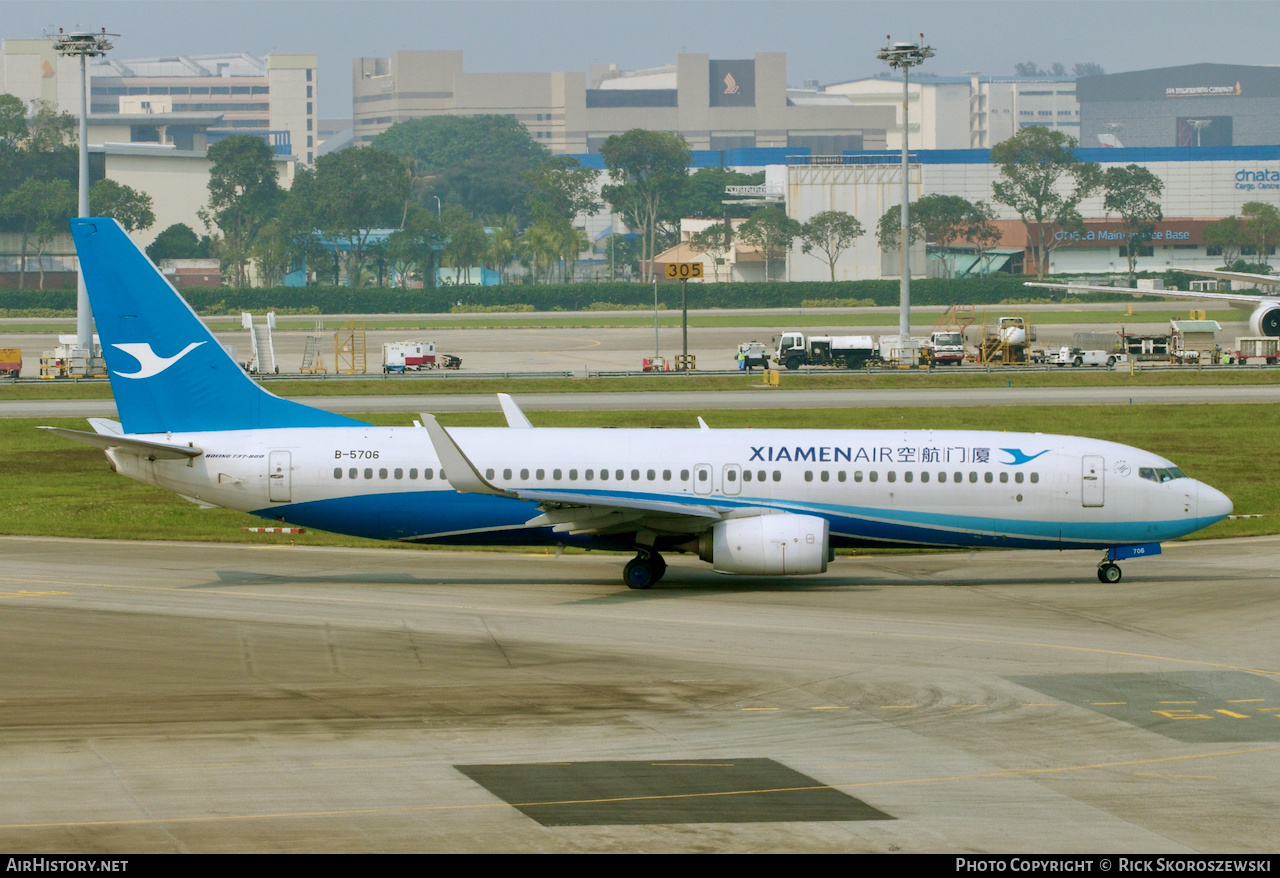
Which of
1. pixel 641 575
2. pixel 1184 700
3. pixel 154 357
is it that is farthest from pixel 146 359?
pixel 1184 700

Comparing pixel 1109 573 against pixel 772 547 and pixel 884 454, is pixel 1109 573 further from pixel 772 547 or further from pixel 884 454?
pixel 772 547

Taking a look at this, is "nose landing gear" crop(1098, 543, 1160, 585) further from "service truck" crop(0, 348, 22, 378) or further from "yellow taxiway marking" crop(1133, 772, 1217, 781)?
"service truck" crop(0, 348, 22, 378)

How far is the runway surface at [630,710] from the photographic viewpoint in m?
18.2

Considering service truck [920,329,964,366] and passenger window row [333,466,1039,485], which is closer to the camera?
passenger window row [333,466,1039,485]

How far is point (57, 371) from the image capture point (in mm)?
102562

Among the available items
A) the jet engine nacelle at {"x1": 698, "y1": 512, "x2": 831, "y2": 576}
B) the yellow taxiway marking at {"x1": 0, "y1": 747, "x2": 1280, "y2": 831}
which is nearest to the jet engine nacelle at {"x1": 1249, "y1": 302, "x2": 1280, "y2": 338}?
the jet engine nacelle at {"x1": 698, "y1": 512, "x2": 831, "y2": 576}

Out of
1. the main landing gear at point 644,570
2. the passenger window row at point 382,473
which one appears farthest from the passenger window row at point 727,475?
the main landing gear at point 644,570

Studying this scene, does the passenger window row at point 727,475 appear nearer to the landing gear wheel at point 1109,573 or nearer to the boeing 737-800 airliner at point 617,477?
the boeing 737-800 airliner at point 617,477

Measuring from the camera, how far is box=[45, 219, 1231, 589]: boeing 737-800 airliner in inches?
1410

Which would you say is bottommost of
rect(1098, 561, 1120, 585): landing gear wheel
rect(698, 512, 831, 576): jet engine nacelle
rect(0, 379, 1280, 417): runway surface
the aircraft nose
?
rect(1098, 561, 1120, 585): landing gear wheel

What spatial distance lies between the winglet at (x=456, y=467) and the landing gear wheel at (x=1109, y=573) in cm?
1587

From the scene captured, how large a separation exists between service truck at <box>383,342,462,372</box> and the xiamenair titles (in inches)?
2741

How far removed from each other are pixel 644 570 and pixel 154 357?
14000mm

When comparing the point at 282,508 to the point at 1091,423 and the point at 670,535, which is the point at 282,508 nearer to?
the point at 670,535
